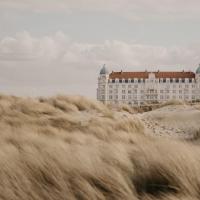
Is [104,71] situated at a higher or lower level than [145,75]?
higher

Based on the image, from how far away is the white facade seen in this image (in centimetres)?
11006

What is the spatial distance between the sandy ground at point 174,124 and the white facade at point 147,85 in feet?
291

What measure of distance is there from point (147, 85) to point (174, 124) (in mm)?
93611

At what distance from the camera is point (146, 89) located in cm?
11050

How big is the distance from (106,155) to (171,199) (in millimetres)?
1329

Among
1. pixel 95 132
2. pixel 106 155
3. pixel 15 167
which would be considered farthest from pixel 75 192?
pixel 95 132

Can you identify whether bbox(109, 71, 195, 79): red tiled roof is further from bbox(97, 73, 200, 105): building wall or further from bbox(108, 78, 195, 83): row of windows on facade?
bbox(97, 73, 200, 105): building wall

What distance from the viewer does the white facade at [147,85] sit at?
110062mm

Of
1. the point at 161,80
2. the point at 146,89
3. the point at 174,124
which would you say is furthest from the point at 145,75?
the point at 174,124

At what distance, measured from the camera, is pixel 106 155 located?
18.3 feet

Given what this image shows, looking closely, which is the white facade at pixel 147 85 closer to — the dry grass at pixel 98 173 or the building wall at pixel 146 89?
the building wall at pixel 146 89

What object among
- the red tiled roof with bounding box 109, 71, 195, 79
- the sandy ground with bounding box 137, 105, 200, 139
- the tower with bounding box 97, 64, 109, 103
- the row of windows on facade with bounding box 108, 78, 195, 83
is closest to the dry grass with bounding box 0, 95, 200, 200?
the sandy ground with bounding box 137, 105, 200, 139

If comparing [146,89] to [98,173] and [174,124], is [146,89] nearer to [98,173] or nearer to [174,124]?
[174,124]

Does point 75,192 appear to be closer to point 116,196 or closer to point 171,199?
point 116,196
